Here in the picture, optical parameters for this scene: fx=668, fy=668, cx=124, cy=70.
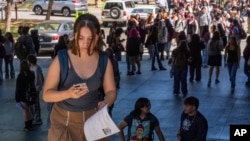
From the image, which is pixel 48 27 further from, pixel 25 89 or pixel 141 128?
pixel 141 128

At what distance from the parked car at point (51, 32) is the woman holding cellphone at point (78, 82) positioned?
22331 millimetres

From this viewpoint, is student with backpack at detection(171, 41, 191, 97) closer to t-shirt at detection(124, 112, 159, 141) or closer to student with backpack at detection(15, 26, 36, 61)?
student with backpack at detection(15, 26, 36, 61)

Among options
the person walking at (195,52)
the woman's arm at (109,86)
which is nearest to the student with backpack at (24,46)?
the person walking at (195,52)

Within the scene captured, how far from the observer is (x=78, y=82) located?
14.1 ft

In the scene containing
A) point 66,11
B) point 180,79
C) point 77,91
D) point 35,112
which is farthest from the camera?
point 66,11

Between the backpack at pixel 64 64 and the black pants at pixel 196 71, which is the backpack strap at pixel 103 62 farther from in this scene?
the black pants at pixel 196 71

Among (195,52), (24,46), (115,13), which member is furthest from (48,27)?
(115,13)

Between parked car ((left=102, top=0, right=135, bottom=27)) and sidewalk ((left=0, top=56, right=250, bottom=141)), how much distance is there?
64.7 ft

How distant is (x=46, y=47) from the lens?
89.0 ft

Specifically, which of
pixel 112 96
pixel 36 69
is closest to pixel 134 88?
pixel 36 69

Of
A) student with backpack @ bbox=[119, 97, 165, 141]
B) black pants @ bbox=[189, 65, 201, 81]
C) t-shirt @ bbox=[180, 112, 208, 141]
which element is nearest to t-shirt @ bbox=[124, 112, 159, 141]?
student with backpack @ bbox=[119, 97, 165, 141]

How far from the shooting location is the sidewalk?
12461mm

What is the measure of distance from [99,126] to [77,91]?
0.94 ft

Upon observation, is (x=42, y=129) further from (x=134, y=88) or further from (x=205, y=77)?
(x=205, y=77)
